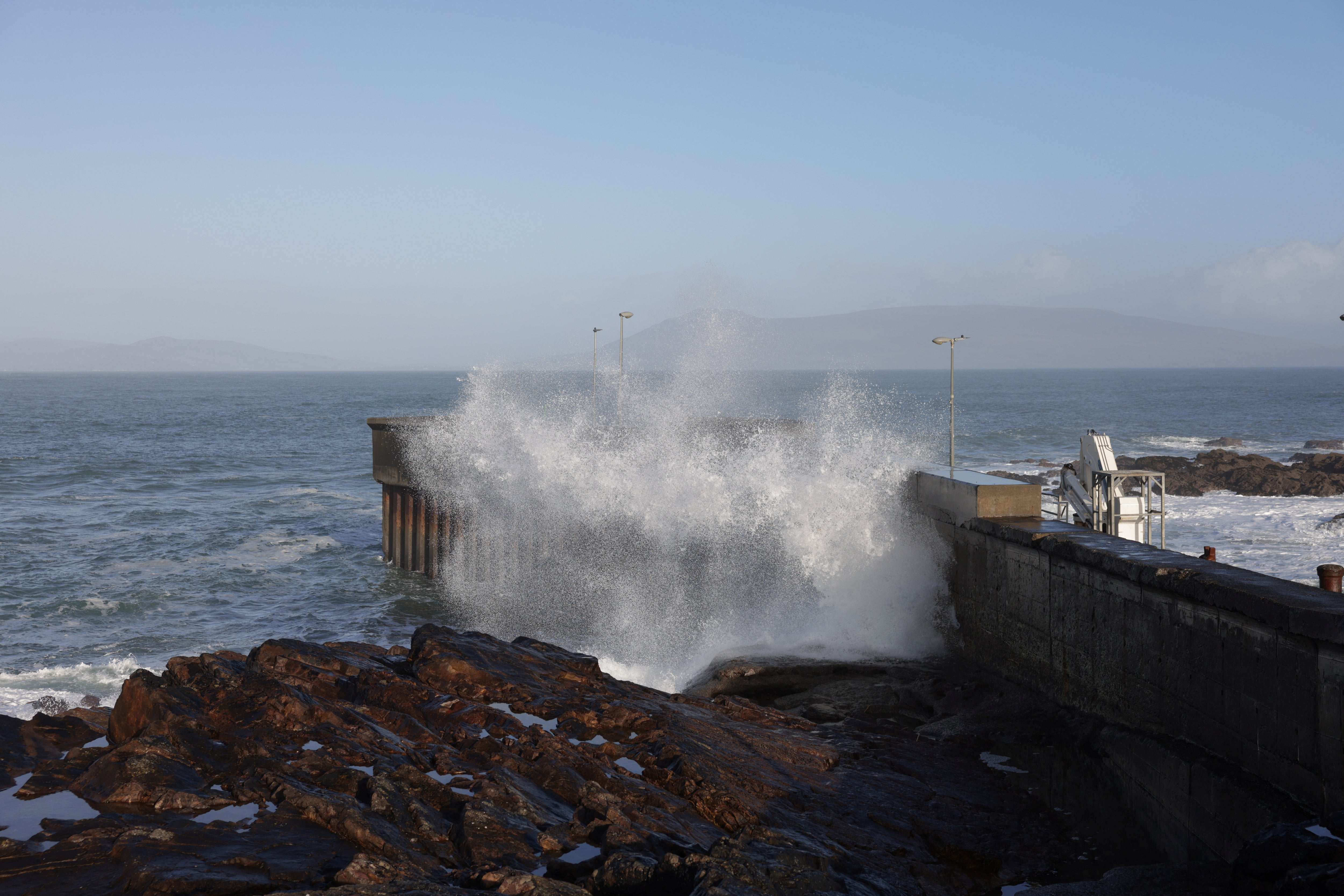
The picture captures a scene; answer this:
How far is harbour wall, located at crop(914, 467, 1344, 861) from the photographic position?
6.79 m

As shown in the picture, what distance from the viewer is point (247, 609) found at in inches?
710

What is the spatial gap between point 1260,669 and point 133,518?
95.8ft

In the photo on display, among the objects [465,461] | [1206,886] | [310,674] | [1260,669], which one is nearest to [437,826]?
[310,674]

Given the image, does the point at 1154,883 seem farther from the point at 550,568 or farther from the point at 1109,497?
the point at 550,568

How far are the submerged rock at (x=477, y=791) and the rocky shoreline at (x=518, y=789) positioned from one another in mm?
21

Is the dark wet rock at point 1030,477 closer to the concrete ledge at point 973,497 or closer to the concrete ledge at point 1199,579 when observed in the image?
the concrete ledge at point 973,497

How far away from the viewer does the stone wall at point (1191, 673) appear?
22.2 ft

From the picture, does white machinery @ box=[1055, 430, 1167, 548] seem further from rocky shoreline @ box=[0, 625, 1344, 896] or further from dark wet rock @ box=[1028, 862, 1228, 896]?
dark wet rock @ box=[1028, 862, 1228, 896]

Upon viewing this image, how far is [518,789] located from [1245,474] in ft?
115

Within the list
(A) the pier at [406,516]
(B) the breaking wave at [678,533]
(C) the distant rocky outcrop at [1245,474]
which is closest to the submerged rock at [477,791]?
(B) the breaking wave at [678,533]

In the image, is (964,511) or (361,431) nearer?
(964,511)

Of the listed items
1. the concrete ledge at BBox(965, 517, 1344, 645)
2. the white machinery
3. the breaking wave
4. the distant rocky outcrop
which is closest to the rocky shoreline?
the concrete ledge at BBox(965, 517, 1344, 645)

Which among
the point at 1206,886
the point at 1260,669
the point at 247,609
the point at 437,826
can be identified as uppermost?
the point at 1260,669

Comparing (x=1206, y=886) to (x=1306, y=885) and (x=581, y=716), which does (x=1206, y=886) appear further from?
(x=581, y=716)
